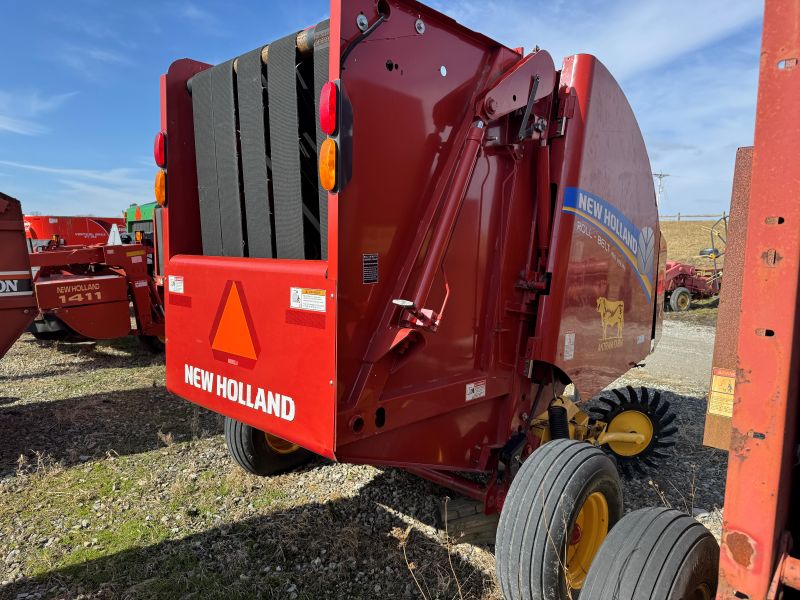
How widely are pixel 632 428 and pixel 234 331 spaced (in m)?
3.05

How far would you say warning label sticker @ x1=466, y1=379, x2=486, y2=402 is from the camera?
2.81 metres

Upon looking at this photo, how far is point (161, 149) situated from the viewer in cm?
306

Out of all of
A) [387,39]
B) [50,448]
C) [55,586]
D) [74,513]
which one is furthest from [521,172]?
[50,448]

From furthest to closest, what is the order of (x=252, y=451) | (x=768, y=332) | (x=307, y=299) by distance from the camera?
(x=252, y=451)
(x=307, y=299)
(x=768, y=332)

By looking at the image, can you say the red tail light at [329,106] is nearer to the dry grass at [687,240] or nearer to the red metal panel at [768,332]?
the red metal panel at [768,332]

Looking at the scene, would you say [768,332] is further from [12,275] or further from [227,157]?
[12,275]

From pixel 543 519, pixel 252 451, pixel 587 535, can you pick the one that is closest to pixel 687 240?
pixel 587 535

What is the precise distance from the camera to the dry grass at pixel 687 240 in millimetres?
21438

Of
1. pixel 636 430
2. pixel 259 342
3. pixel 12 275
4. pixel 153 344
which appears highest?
pixel 12 275

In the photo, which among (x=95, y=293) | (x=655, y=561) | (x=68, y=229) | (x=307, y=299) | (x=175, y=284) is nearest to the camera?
(x=655, y=561)

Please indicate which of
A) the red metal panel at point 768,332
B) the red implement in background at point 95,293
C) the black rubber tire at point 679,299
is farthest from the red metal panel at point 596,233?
the black rubber tire at point 679,299

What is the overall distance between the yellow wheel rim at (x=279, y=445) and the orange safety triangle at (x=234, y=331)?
52.3 inches

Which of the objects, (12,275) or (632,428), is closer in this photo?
(632,428)

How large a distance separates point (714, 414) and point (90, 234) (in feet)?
47.6
